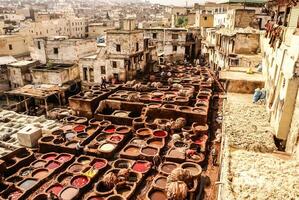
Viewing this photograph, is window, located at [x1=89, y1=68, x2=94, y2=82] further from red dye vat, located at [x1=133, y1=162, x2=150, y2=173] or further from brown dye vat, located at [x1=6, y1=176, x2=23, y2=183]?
red dye vat, located at [x1=133, y1=162, x2=150, y2=173]

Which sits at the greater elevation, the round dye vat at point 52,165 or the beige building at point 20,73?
the beige building at point 20,73

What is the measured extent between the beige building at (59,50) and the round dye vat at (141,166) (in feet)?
90.5

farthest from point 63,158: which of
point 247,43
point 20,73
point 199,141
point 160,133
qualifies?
point 247,43

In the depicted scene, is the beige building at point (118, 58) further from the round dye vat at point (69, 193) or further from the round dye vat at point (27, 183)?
the round dye vat at point (69, 193)

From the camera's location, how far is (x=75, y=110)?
102 ft

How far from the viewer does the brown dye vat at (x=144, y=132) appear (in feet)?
80.8

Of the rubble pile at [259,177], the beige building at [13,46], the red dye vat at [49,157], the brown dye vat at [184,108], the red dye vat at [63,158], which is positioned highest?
the beige building at [13,46]

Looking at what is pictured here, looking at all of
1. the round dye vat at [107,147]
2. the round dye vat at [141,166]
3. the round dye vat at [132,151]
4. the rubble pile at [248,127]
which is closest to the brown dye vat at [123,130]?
the round dye vat at [107,147]

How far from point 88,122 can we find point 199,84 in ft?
53.4

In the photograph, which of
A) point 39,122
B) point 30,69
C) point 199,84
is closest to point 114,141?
point 39,122

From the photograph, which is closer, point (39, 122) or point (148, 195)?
point (148, 195)

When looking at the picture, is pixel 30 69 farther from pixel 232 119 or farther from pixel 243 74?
pixel 232 119

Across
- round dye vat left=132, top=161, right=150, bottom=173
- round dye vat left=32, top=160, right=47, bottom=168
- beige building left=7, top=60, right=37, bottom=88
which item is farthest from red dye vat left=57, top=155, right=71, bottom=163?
beige building left=7, top=60, right=37, bottom=88

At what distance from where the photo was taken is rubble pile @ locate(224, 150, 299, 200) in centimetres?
733
